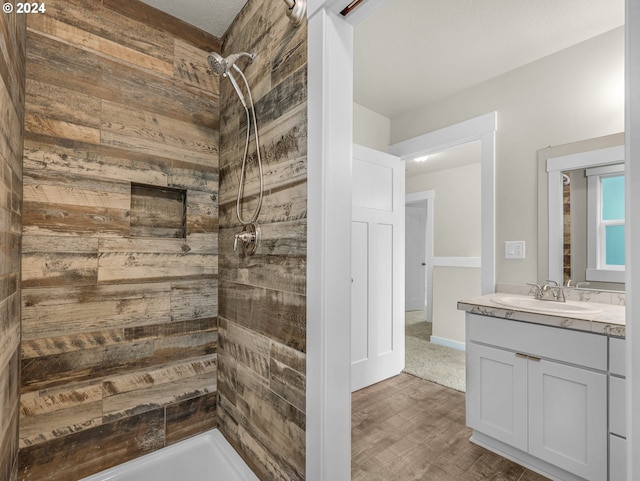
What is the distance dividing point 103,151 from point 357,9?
4.42ft

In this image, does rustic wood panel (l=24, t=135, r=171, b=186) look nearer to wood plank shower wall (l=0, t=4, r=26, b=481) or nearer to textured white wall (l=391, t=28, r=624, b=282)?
wood plank shower wall (l=0, t=4, r=26, b=481)

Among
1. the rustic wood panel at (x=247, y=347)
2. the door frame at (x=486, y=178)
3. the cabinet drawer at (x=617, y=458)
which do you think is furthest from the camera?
the door frame at (x=486, y=178)

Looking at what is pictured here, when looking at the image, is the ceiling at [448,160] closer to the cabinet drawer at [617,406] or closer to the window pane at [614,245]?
the window pane at [614,245]

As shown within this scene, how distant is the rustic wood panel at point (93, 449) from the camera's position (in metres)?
1.36

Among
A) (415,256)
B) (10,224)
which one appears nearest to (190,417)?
(10,224)

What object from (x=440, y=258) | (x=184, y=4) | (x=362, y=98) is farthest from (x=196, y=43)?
(x=440, y=258)

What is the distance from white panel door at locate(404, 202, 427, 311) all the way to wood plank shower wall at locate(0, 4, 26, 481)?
5686 millimetres

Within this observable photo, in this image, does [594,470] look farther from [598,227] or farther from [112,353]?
[112,353]

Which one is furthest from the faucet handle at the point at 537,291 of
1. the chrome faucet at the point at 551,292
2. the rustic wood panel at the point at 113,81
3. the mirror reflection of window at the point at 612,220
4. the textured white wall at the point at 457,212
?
the rustic wood panel at the point at 113,81

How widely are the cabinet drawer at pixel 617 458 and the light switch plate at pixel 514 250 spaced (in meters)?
1.17

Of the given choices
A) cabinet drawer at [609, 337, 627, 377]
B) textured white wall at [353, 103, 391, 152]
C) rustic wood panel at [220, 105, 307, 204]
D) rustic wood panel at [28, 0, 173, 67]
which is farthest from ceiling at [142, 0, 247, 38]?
cabinet drawer at [609, 337, 627, 377]

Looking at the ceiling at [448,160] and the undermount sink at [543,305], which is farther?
the ceiling at [448,160]

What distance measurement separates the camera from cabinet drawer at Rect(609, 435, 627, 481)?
1.34 meters

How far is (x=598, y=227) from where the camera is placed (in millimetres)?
1968
